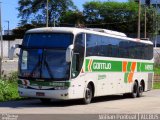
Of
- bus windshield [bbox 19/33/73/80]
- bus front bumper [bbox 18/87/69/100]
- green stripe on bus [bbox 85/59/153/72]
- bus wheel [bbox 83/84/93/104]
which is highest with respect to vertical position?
bus windshield [bbox 19/33/73/80]

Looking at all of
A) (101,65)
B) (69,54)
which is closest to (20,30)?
(101,65)

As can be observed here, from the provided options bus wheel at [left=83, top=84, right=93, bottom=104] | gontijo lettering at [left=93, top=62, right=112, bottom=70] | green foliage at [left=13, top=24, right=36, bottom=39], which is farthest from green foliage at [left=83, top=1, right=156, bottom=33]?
bus wheel at [left=83, top=84, right=93, bottom=104]

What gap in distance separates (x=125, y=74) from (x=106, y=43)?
3404mm

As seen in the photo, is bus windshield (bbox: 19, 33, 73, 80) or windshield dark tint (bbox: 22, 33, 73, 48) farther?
windshield dark tint (bbox: 22, 33, 73, 48)

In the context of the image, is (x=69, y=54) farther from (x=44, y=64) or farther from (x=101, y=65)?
(x=101, y=65)

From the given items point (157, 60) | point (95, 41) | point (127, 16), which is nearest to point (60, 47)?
point (95, 41)

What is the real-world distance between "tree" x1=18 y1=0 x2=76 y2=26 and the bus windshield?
98050mm

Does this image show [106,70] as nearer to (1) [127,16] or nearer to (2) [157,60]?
(2) [157,60]

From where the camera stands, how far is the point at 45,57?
834 inches

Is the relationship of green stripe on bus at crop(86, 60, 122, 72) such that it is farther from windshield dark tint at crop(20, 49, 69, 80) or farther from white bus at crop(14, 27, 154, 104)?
windshield dark tint at crop(20, 49, 69, 80)

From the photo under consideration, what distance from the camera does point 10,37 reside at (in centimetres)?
11975

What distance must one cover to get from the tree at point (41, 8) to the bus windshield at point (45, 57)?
9805cm

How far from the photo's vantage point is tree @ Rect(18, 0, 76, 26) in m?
121

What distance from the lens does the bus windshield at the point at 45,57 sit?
20953 mm
